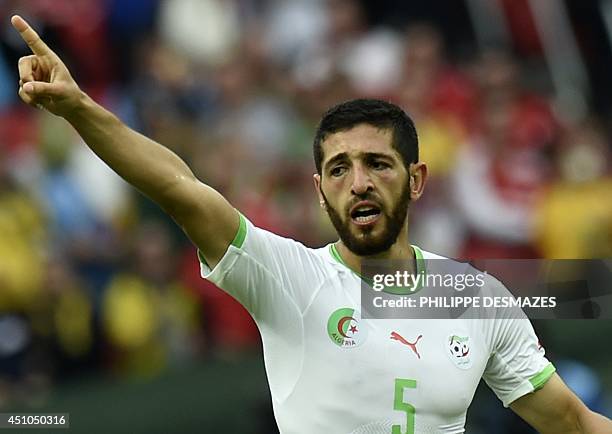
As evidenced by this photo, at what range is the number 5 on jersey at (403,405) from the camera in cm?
443

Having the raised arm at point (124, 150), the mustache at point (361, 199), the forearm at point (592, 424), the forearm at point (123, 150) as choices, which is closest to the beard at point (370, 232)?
the mustache at point (361, 199)

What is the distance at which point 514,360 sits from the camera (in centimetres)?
480

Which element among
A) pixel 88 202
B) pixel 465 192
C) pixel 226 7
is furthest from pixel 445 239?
pixel 226 7

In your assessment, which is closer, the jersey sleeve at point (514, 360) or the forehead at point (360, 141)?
the forehead at point (360, 141)

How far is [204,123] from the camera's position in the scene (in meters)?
10.9

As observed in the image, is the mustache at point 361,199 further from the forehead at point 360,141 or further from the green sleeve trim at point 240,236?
the green sleeve trim at point 240,236

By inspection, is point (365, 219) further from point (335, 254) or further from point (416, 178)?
point (416, 178)

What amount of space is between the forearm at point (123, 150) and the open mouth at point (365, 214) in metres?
0.70

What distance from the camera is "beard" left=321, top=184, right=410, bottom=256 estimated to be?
4.55 meters

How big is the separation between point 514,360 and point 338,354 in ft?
2.41

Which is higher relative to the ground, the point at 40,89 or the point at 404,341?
the point at 40,89

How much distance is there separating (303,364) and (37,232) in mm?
5238

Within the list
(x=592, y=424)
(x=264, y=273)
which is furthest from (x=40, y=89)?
(x=592, y=424)

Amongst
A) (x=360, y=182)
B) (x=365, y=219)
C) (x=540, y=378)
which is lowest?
(x=540, y=378)
